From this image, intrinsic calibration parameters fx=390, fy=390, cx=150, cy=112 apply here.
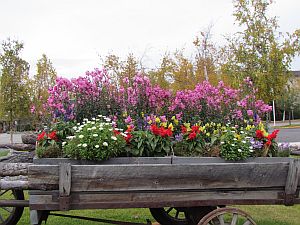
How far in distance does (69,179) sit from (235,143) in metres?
1.41

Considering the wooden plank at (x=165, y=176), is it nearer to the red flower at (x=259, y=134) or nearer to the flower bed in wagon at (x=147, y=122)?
the flower bed in wagon at (x=147, y=122)

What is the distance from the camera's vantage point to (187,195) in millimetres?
3021

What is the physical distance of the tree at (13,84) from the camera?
14.1m

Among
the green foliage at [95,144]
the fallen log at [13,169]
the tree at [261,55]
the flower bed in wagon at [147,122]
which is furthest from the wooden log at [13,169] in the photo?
the tree at [261,55]

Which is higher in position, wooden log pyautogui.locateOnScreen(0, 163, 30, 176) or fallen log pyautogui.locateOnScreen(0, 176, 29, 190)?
wooden log pyautogui.locateOnScreen(0, 163, 30, 176)

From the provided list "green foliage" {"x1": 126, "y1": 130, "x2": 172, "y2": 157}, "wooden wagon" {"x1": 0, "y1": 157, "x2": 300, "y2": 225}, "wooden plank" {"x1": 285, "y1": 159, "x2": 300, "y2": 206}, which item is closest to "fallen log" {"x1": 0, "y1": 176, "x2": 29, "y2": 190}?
"wooden wagon" {"x1": 0, "y1": 157, "x2": 300, "y2": 225}

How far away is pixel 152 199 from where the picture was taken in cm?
296

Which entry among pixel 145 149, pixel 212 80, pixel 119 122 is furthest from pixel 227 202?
pixel 212 80

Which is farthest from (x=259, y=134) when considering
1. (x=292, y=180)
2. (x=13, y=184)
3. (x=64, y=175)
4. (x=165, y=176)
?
(x=13, y=184)

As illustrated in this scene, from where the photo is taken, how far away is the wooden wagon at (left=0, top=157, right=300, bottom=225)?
2.85 meters

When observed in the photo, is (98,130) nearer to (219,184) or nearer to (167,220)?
(219,184)

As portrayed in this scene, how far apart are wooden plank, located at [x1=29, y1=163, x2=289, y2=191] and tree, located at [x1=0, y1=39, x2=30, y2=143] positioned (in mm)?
12035

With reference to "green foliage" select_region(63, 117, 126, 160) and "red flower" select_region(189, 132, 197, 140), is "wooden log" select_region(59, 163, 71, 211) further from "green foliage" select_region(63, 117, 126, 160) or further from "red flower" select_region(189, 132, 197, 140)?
"red flower" select_region(189, 132, 197, 140)

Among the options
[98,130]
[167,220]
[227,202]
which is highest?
[98,130]
